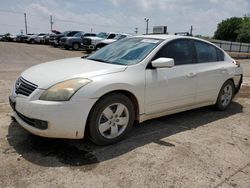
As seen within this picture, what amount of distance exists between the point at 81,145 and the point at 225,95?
135 inches

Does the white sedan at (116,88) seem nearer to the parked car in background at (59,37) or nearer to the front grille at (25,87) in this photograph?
the front grille at (25,87)

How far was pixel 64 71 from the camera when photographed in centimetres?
357

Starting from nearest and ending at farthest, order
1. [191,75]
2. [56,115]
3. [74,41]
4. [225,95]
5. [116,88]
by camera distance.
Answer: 1. [56,115]
2. [116,88]
3. [191,75]
4. [225,95]
5. [74,41]

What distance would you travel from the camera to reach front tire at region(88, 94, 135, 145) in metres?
3.45

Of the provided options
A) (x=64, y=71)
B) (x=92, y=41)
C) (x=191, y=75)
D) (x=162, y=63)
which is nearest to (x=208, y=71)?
(x=191, y=75)

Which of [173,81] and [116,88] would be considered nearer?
[116,88]

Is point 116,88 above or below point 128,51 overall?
below

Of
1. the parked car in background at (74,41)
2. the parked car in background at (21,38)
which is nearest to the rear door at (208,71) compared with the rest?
the parked car in background at (74,41)

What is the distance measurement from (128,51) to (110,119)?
4.01 ft

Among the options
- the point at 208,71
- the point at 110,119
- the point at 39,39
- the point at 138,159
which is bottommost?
the point at 138,159

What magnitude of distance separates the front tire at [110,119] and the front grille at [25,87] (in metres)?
0.79

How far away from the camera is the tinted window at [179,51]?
14.2 ft

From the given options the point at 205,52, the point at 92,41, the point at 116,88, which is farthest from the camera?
the point at 92,41

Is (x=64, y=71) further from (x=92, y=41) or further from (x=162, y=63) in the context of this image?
(x=92, y=41)
